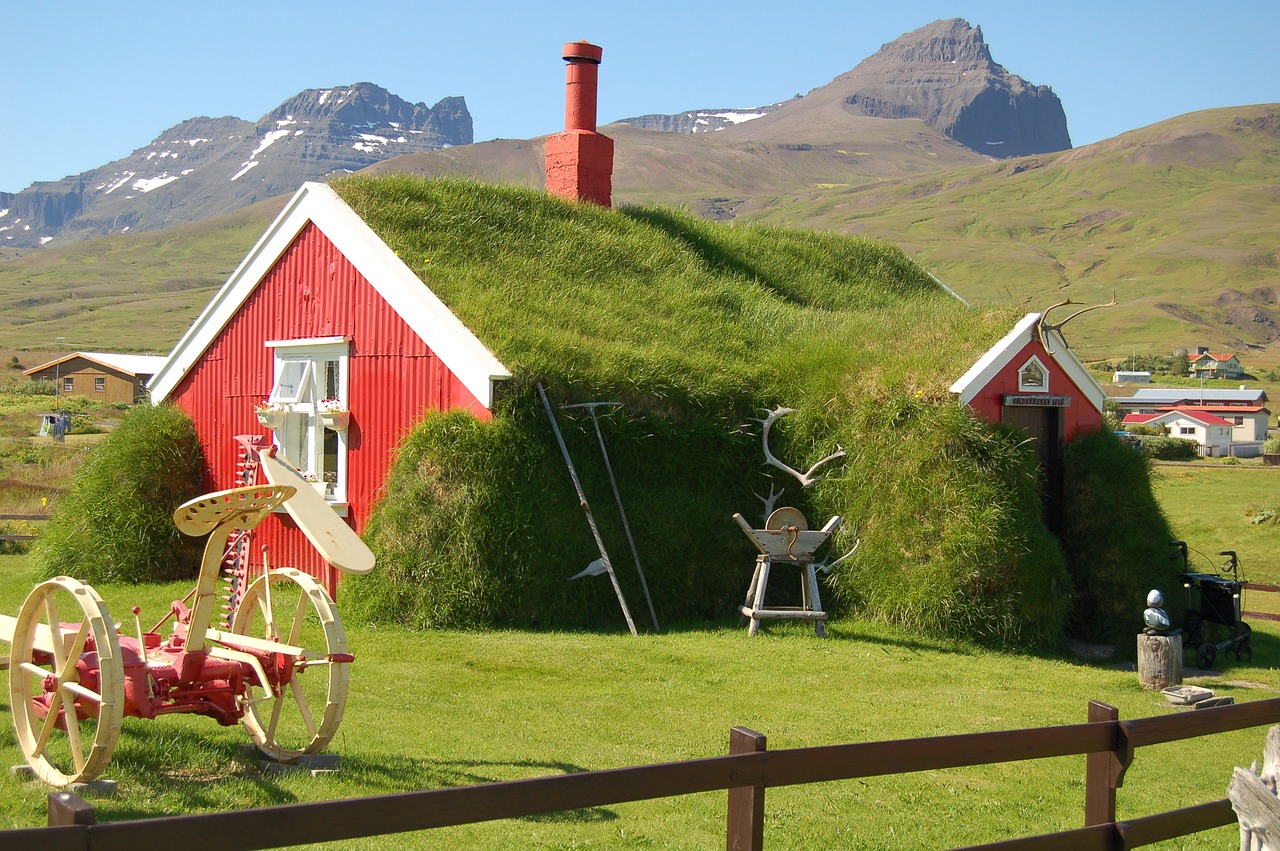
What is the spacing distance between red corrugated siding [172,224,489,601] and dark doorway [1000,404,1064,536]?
271 inches

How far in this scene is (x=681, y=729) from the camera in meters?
8.49

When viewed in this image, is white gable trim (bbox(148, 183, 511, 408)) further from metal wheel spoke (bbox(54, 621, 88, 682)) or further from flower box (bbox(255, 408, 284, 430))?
metal wheel spoke (bbox(54, 621, 88, 682))

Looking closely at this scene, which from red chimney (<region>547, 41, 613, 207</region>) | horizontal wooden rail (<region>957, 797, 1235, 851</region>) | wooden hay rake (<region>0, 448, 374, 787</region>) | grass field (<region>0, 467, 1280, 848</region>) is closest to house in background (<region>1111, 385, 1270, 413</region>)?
red chimney (<region>547, 41, 613, 207</region>)

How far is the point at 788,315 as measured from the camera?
56.0 feet

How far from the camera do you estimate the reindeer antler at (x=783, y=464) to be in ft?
45.0

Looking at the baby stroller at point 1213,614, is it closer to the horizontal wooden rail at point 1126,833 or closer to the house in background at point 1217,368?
the horizontal wooden rail at point 1126,833

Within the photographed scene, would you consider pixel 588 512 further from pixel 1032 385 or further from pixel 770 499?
pixel 1032 385

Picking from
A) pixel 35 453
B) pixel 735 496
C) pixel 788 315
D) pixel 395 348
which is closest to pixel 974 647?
pixel 735 496

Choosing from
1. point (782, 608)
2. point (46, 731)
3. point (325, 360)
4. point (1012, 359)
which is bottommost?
point (782, 608)

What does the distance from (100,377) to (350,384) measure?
70018 mm

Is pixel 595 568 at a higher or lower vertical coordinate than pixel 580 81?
lower

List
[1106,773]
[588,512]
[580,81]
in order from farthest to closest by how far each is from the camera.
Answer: [580,81] < [588,512] < [1106,773]

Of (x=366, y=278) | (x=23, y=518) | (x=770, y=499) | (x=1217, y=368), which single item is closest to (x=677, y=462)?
(x=770, y=499)

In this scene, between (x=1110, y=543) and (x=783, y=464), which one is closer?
(x=1110, y=543)
